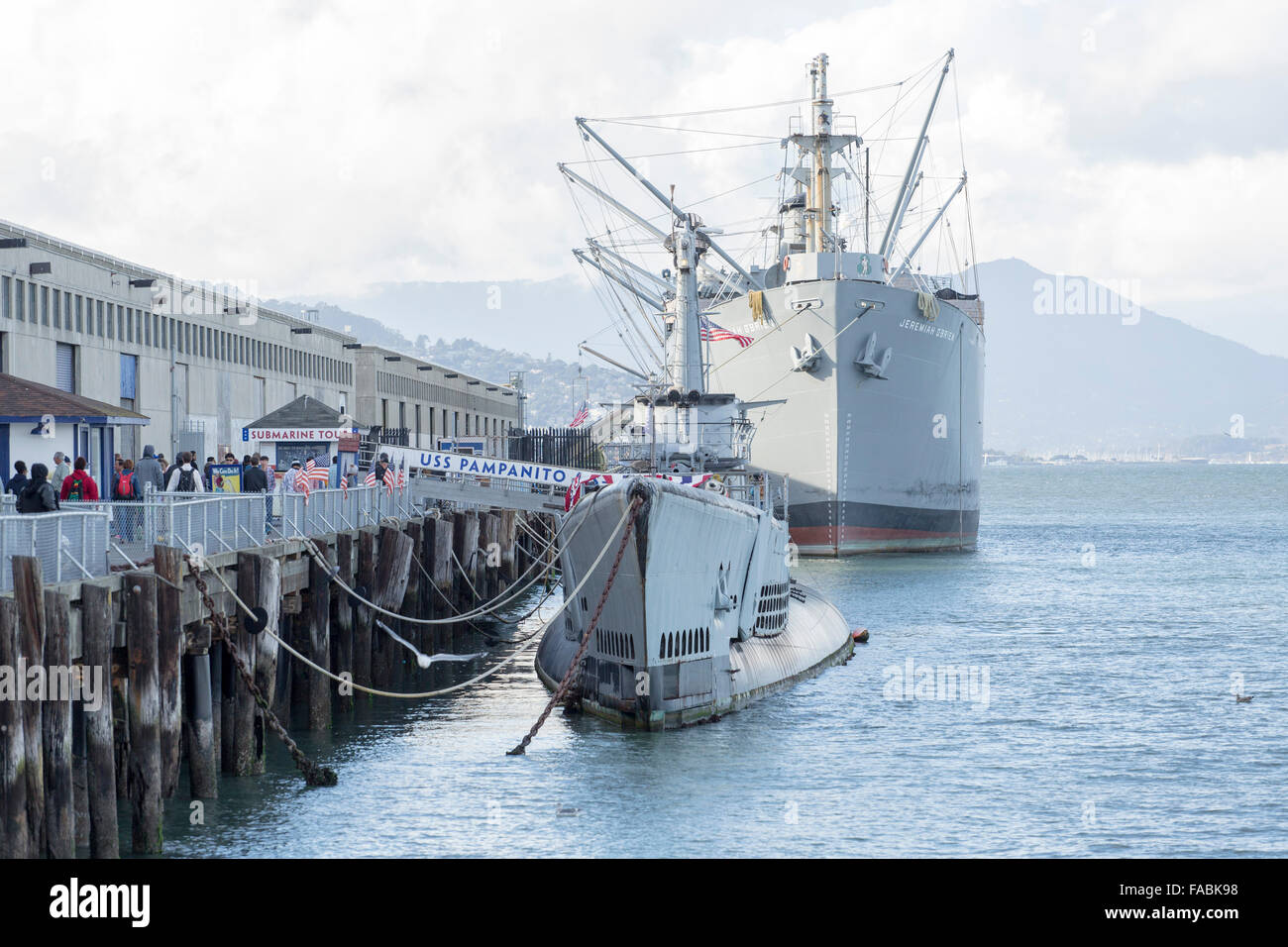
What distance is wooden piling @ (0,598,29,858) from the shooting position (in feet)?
46.4

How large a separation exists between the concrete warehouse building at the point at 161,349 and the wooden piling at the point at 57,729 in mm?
14662

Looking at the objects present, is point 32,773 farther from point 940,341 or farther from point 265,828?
point 940,341

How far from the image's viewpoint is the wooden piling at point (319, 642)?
26188 millimetres

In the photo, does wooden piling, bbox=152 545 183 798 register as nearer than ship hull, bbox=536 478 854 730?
Yes

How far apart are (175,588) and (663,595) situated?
30.7 ft

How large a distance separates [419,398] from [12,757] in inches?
3647

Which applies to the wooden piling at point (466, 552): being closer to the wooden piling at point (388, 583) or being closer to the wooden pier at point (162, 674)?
the wooden piling at point (388, 583)

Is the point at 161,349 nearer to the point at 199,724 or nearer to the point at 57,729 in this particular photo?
the point at 199,724

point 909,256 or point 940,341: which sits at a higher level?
point 909,256

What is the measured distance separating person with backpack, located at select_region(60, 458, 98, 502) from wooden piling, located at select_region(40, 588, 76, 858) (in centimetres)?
865

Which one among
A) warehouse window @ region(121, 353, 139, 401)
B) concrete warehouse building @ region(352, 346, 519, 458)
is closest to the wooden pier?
warehouse window @ region(121, 353, 139, 401)

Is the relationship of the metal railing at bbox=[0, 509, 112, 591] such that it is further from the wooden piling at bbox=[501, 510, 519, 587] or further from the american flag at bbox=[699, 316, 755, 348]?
the american flag at bbox=[699, 316, 755, 348]
